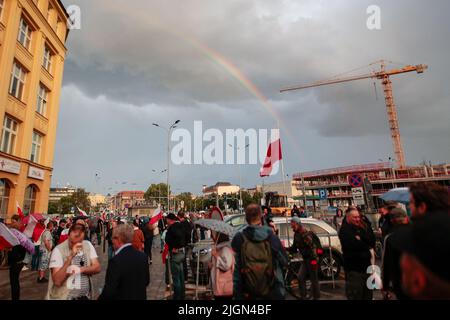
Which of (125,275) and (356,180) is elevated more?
(356,180)

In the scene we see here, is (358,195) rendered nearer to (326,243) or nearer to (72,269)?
(326,243)

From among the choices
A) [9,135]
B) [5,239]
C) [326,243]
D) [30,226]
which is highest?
[9,135]

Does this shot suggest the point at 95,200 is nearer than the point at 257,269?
No

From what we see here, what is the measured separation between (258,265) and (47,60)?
87.6 ft

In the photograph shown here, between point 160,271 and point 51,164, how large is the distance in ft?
57.0

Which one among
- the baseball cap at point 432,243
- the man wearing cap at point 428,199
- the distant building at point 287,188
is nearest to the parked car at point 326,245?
the man wearing cap at point 428,199

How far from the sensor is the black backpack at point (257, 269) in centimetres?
329

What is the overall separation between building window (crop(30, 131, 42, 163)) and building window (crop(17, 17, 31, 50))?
6.49 meters

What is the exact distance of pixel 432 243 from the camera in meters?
1.40

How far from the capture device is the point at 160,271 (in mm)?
10336

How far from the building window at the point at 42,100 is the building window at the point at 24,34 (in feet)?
10.7

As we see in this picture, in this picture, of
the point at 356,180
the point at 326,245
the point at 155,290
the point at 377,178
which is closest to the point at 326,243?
the point at 326,245

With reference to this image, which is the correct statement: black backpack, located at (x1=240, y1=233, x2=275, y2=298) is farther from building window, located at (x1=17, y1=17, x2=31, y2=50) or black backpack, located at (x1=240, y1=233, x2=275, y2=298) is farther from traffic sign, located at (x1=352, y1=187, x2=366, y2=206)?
building window, located at (x1=17, y1=17, x2=31, y2=50)
